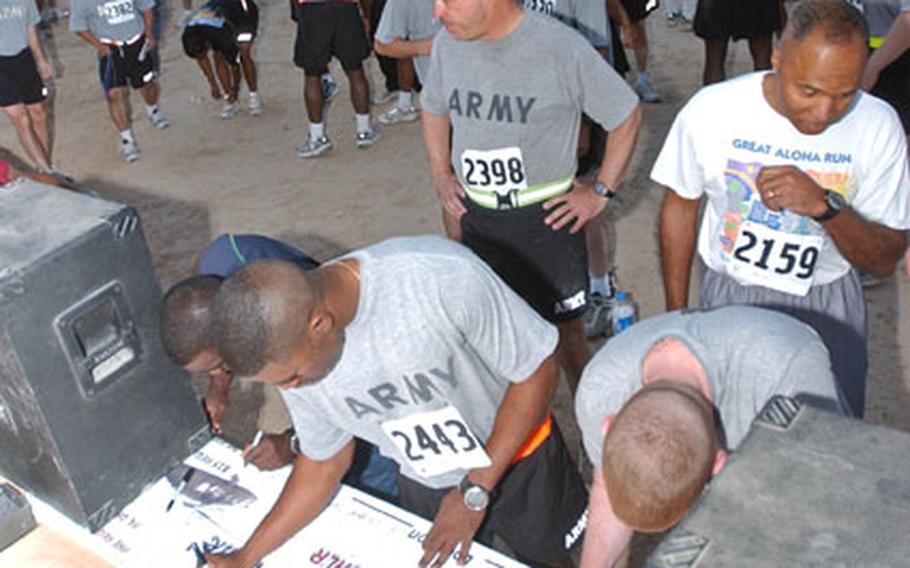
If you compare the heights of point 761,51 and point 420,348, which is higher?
point 420,348

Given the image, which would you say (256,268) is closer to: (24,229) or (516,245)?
(24,229)

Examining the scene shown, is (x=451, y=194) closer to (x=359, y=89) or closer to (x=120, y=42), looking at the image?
(x=359, y=89)

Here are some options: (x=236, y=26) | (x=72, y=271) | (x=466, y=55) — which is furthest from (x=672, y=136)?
(x=236, y=26)

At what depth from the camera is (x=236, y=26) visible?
6.93 metres

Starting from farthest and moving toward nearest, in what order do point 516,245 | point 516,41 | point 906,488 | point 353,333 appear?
point 516,245 < point 516,41 < point 353,333 < point 906,488

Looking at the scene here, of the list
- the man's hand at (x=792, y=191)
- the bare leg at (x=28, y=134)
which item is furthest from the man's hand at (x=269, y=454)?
the bare leg at (x=28, y=134)

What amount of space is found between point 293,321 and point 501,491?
0.79 m

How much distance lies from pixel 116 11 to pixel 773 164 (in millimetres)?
5151

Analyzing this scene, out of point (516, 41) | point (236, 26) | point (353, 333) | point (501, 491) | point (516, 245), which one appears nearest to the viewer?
point (353, 333)

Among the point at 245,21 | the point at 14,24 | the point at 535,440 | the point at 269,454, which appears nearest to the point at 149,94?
the point at 245,21

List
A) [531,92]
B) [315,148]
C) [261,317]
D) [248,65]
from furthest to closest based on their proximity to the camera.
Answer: [248,65]
[315,148]
[531,92]
[261,317]

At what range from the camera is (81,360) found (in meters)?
1.87

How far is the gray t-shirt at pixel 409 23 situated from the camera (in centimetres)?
467

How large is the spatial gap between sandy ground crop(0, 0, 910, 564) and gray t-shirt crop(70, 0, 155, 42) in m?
0.86
